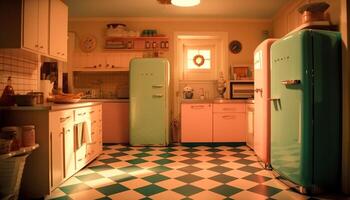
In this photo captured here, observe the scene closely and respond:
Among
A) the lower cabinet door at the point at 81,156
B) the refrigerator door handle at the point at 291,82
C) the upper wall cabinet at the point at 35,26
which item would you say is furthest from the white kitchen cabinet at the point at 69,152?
the refrigerator door handle at the point at 291,82

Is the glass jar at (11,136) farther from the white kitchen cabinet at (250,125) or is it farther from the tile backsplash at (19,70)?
the white kitchen cabinet at (250,125)

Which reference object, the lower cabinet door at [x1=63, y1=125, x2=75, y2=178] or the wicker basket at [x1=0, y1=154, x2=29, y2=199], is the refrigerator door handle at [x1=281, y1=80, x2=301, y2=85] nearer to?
the lower cabinet door at [x1=63, y1=125, x2=75, y2=178]

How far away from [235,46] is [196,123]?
1.78m

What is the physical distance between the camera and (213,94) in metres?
5.34

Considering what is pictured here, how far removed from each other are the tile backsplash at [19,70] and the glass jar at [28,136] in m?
0.78

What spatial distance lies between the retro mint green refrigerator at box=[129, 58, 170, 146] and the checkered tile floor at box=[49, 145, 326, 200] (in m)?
0.48

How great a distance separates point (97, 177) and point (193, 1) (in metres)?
2.45

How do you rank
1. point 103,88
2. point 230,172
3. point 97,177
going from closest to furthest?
point 97,177, point 230,172, point 103,88

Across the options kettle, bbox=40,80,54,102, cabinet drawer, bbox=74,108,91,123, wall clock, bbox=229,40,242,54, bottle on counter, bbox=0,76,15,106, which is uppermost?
wall clock, bbox=229,40,242,54

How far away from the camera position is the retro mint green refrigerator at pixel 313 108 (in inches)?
90.4

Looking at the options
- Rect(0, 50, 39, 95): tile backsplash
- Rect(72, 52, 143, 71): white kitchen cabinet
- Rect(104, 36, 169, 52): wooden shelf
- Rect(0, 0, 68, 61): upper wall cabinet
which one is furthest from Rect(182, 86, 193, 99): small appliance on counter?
Rect(0, 50, 39, 95): tile backsplash

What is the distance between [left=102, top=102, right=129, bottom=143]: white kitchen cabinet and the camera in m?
4.83

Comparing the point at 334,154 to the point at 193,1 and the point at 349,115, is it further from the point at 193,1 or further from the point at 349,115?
the point at 193,1

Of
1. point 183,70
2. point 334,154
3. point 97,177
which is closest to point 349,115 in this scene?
point 334,154
